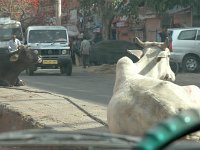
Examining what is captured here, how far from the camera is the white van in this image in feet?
80.1

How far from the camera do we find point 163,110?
539cm

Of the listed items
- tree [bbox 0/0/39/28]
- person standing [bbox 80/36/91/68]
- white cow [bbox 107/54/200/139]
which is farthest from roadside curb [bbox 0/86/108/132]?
tree [bbox 0/0/39/28]

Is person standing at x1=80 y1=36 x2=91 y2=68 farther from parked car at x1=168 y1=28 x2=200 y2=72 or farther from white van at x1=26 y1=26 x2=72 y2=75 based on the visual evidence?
parked car at x1=168 y1=28 x2=200 y2=72

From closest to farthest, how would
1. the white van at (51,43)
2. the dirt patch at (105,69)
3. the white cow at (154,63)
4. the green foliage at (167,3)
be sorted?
the white cow at (154,63), the white van at (51,43), the dirt patch at (105,69), the green foliage at (167,3)

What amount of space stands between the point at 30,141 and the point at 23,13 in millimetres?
41006

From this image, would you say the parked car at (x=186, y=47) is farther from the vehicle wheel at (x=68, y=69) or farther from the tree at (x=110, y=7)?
the tree at (x=110, y=7)

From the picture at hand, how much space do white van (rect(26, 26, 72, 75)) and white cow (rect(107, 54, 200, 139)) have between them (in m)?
18.6

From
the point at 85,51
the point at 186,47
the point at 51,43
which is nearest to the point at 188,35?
the point at 186,47

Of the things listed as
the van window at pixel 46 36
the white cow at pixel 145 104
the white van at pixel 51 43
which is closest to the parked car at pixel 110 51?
the white van at pixel 51 43

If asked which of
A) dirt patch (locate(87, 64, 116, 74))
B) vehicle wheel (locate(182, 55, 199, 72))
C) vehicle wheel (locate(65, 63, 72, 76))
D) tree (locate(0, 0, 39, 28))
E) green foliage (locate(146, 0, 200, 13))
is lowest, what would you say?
dirt patch (locate(87, 64, 116, 74))

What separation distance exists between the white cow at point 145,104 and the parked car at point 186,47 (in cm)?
1791

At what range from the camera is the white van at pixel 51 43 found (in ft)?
80.1

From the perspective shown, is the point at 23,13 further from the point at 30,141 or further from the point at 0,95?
the point at 30,141

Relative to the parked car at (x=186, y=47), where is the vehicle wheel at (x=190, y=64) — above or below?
below
